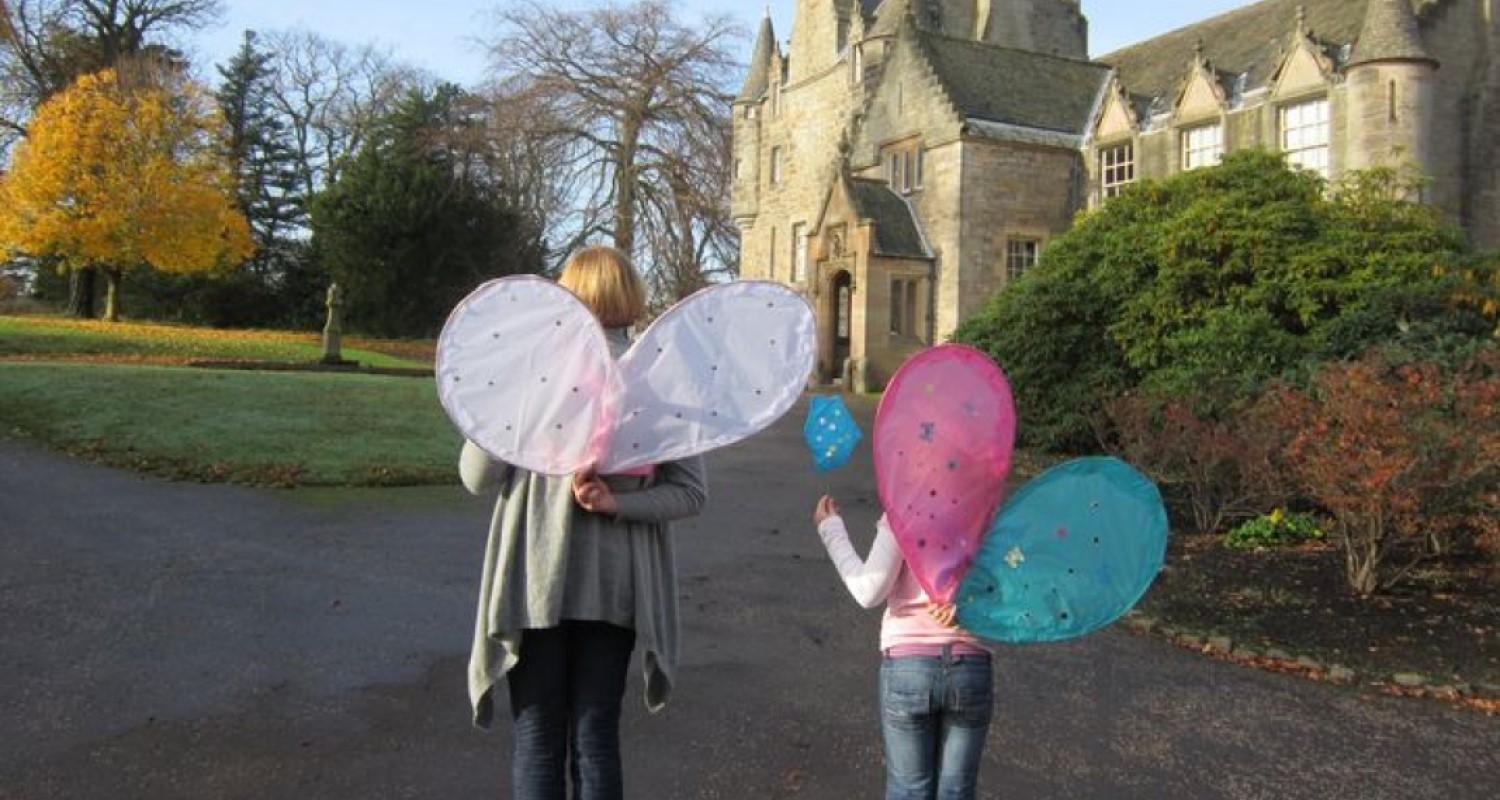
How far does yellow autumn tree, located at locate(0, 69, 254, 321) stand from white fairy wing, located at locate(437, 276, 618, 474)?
34.6 meters

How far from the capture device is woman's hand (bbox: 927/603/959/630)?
9.59 feet

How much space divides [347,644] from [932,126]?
85.8 feet

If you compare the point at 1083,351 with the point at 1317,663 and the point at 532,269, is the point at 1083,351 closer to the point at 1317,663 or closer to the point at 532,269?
the point at 1317,663

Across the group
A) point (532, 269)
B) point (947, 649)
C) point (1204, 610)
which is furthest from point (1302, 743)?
point (532, 269)

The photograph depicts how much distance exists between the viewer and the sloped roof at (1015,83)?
29328mm

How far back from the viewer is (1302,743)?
502 cm

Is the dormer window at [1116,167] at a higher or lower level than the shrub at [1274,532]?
higher

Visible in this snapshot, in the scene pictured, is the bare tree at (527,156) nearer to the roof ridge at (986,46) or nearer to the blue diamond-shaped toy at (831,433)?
the roof ridge at (986,46)

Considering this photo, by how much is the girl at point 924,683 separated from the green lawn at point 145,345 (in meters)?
24.2

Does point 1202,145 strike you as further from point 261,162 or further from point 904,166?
point 261,162

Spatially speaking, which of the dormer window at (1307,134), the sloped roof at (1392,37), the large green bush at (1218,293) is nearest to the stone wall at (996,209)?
the dormer window at (1307,134)

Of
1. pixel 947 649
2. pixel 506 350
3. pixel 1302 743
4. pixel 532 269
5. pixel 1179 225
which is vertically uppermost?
pixel 532 269

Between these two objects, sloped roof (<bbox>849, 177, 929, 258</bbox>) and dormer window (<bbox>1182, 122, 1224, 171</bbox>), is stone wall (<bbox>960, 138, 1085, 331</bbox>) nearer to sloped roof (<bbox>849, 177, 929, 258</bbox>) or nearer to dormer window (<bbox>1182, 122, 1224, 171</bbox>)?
sloped roof (<bbox>849, 177, 929, 258</bbox>)

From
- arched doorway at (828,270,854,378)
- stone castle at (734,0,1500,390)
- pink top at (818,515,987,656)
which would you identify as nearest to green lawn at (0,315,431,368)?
arched doorway at (828,270,854,378)
